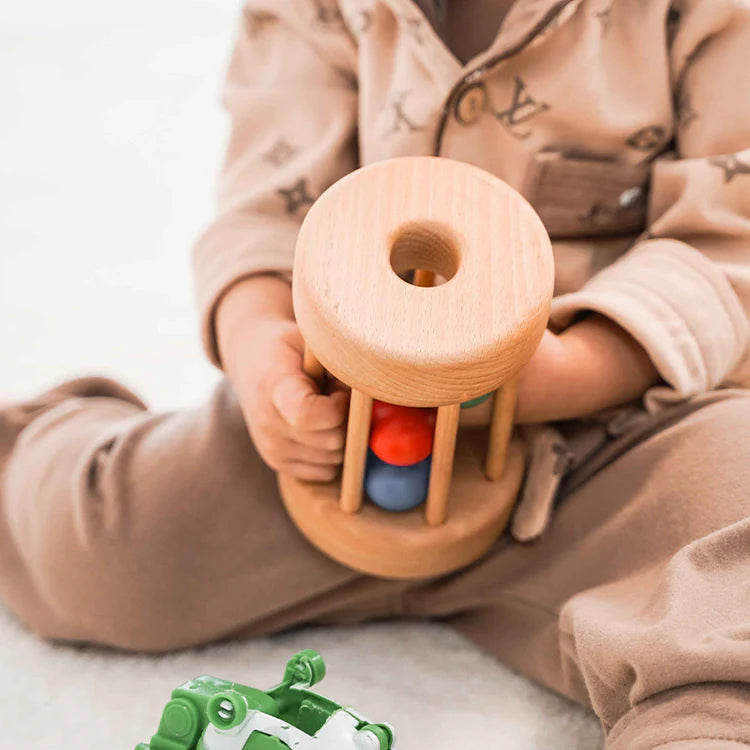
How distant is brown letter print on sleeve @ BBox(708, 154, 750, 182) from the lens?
0.58 m

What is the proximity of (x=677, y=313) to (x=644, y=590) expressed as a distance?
0.52 feet

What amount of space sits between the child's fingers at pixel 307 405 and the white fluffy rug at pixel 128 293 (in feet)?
0.54

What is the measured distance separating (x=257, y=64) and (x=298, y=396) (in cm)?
33

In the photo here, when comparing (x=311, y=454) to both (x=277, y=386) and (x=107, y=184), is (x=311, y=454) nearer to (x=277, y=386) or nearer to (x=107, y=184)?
(x=277, y=386)

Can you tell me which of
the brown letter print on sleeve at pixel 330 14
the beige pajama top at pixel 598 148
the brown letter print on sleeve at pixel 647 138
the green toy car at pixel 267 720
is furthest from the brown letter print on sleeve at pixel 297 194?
the green toy car at pixel 267 720

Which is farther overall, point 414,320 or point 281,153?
point 281,153

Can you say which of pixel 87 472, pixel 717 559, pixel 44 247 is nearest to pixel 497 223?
pixel 717 559

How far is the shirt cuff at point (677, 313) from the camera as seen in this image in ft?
1.78

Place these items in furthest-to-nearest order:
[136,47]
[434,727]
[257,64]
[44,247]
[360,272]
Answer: [136,47]
[44,247]
[257,64]
[434,727]
[360,272]

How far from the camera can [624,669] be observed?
43cm

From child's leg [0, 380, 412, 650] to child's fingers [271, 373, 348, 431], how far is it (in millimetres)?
124

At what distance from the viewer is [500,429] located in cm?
52

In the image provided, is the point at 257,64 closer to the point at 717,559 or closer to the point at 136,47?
the point at 717,559

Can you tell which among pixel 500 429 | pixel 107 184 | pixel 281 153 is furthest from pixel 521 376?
pixel 107 184
